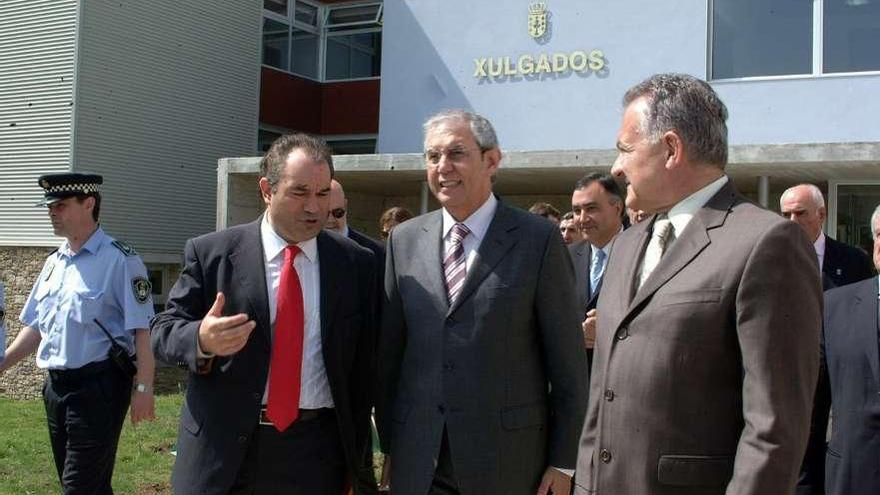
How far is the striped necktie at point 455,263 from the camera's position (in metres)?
3.70

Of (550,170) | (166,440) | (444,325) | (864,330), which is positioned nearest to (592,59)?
(550,170)

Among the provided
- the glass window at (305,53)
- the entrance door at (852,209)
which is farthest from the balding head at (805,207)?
the glass window at (305,53)

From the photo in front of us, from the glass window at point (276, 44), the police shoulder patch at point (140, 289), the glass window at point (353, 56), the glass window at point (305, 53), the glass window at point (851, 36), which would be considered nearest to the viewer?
the police shoulder patch at point (140, 289)

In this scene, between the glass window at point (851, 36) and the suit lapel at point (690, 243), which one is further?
the glass window at point (851, 36)

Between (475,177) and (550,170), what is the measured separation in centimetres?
936

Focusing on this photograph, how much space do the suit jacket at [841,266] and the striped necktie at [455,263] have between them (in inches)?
124

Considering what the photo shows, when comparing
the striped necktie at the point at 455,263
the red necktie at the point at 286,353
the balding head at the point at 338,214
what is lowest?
the red necktie at the point at 286,353

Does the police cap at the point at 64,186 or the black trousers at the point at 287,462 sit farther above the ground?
the police cap at the point at 64,186

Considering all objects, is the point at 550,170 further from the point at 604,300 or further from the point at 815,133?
the point at 604,300

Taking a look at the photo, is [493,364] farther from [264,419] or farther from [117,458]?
[117,458]

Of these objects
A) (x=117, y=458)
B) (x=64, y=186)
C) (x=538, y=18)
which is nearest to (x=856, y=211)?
(x=538, y=18)

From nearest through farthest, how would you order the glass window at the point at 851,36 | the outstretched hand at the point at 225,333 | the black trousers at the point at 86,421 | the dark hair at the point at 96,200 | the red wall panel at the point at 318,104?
the outstretched hand at the point at 225,333, the black trousers at the point at 86,421, the dark hair at the point at 96,200, the glass window at the point at 851,36, the red wall panel at the point at 318,104

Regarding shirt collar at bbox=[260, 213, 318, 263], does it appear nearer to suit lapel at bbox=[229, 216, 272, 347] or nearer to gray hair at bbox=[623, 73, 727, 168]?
suit lapel at bbox=[229, 216, 272, 347]

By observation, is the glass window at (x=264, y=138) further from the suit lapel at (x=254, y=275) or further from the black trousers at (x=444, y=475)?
the black trousers at (x=444, y=475)
